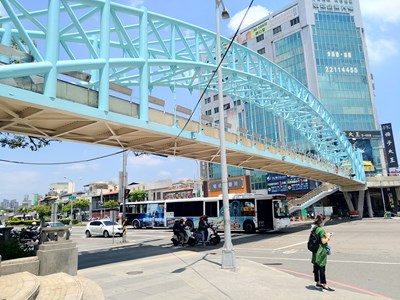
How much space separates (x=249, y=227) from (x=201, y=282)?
19.0m

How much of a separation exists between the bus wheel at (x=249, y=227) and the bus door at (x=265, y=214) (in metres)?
0.52

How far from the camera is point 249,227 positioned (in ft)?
88.7

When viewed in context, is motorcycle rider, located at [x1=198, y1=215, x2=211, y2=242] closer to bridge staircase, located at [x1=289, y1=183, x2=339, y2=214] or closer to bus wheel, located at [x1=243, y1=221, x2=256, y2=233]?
bus wheel, located at [x1=243, y1=221, x2=256, y2=233]

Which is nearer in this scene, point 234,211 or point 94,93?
point 94,93

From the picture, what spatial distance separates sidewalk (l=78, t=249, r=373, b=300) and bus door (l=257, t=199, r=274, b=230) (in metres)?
15.0

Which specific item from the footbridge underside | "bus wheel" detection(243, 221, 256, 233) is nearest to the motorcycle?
the footbridge underside

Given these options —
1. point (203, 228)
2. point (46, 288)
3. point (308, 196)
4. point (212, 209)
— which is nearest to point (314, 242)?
point (46, 288)

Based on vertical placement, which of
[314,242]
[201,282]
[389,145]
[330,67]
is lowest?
[201,282]

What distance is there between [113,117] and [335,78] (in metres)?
71.6

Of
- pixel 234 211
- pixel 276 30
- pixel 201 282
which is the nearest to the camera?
pixel 201 282

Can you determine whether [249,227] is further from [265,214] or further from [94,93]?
[94,93]

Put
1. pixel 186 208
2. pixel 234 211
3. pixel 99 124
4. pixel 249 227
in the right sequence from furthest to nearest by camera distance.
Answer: pixel 186 208 < pixel 234 211 < pixel 249 227 < pixel 99 124

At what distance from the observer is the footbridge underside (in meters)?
9.85

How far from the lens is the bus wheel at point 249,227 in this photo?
88.0 ft
